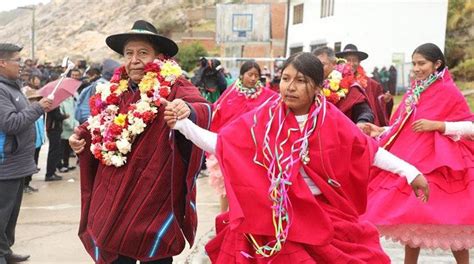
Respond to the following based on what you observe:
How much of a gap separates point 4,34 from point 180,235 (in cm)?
13866

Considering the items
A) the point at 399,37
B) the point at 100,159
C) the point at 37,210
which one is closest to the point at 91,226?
the point at 100,159

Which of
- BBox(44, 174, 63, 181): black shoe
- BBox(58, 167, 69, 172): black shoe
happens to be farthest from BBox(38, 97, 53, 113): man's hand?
BBox(58, 167, 69, 172): black shoe

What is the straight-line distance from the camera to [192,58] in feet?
164

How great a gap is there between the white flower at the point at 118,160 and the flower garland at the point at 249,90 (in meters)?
4.02

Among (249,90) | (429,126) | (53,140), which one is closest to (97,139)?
(429,126)

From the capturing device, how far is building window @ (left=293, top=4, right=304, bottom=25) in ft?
128

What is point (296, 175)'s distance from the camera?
3.36 meters

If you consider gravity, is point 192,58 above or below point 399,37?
below

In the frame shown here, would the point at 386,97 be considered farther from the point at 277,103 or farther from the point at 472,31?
the point at 472,31

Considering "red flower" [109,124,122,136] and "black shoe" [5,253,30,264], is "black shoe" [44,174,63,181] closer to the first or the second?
"black shoe" [5,253,30,264]

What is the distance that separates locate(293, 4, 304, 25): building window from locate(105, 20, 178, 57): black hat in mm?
35672

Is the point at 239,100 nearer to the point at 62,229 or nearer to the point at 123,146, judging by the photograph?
the point at 62,229

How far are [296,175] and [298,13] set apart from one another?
37.3 m

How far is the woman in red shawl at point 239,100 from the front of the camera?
754cm
